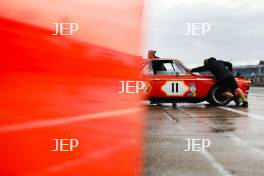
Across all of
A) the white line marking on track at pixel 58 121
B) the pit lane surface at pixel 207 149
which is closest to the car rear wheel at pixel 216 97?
the pit lane surface at pixel 207 149

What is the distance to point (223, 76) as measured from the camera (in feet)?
45.9

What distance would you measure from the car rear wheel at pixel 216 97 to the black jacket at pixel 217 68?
0.40m

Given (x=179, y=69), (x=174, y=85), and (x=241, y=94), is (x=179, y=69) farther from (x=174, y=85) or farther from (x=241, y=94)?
(x=241, y=94)

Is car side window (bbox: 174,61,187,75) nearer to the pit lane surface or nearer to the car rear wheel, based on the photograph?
the car rear wheel

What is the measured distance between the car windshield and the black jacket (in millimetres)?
487

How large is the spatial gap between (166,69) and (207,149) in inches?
349

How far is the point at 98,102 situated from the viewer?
1.71m

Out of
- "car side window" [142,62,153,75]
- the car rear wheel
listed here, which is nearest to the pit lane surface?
the car rear wheel

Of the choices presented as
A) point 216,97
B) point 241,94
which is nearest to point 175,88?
point 216,97

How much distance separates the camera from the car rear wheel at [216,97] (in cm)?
1447

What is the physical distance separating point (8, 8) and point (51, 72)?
0.76 ft

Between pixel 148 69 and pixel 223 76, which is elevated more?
pixel 148 69

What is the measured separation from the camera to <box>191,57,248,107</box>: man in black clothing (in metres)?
14.0

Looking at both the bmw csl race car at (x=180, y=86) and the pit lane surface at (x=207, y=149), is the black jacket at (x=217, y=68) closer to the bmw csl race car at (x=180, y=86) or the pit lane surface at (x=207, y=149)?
the bmw csl race car at (x=180, y=86)
